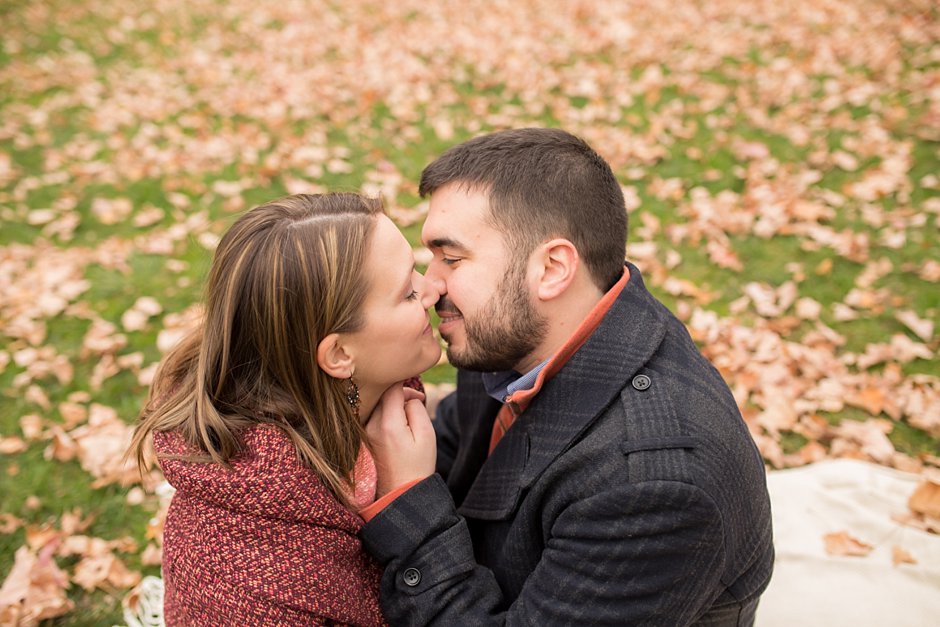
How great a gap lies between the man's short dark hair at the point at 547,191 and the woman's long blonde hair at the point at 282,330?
0.42 metres

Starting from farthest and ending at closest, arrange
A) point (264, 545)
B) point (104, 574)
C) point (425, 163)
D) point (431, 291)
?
point (425, 163) < point (104, 574) < point (431, 291) < point (264, 545)

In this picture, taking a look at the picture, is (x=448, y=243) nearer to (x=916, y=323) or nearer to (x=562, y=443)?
(x=562, y=443)

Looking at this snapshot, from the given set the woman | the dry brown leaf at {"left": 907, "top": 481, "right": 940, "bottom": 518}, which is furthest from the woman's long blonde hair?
the dry brown leaf at {"left": 907, "top": 481, "right": 940, "bottom": 518}

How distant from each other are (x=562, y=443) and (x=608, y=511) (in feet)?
1.03

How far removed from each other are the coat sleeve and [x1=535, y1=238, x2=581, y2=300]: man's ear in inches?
27.7

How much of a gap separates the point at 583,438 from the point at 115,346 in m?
3.71

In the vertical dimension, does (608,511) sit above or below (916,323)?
above

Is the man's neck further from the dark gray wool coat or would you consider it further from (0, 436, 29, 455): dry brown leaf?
(0, 436, 29, 455): dry brown leaf

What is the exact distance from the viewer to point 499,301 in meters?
2.30

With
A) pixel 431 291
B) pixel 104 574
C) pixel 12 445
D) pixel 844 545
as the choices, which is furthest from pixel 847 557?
pixel 12 445

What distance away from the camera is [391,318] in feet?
7.50

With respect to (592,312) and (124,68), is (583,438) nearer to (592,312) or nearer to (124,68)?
(592,312)

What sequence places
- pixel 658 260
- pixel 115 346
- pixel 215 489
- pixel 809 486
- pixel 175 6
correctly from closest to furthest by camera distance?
1. pixel 215 489
2. pixel 809 486
3. pixel 115 346
4. pixel 658 260
5. pixel 175 6

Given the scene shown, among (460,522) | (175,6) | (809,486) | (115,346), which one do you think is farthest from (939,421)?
(175,6)
